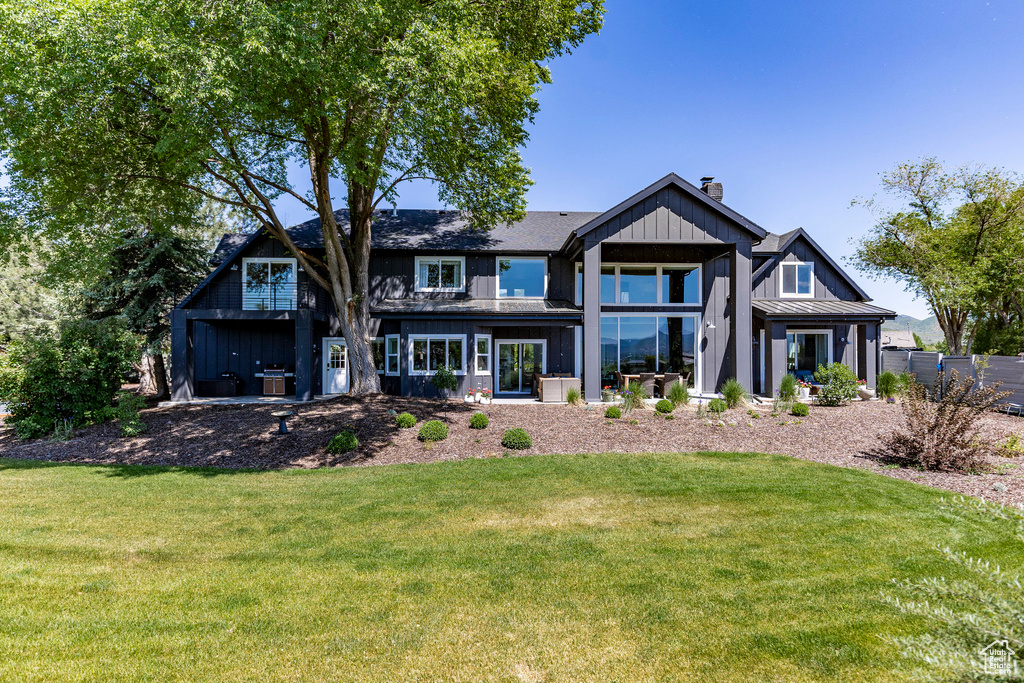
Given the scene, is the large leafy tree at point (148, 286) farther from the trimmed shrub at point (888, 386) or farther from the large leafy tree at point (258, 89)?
the trimmed shrub at point (888, 386)

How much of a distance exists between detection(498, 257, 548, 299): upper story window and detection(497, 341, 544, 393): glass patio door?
6.92 ft

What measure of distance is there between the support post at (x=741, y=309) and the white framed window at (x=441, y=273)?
10407mm

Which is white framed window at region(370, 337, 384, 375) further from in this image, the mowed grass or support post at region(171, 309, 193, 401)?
the mowed grass

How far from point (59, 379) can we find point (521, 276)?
1466 centimetres

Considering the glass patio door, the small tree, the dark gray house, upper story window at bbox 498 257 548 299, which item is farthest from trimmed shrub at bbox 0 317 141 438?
upper story window at bbox 498 257 548 299

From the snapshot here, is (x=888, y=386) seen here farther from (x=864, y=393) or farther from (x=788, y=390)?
(x=788, y=390)

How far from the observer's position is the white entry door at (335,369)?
1892cm

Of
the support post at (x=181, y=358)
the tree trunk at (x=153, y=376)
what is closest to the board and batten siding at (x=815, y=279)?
the support post at (x=181, y=358)

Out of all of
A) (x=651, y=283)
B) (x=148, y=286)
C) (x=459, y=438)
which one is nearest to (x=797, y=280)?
(x=651, y=283)

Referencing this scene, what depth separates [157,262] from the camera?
1803 cm

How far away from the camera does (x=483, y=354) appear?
1777cm

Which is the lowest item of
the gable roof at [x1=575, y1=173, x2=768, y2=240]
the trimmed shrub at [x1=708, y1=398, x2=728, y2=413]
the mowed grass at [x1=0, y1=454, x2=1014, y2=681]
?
the mowed grass at [x1=0, y1=454, x2=1014, y2=681]

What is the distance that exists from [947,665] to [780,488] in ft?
19.6

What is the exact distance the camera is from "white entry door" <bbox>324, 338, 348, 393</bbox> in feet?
62.1
